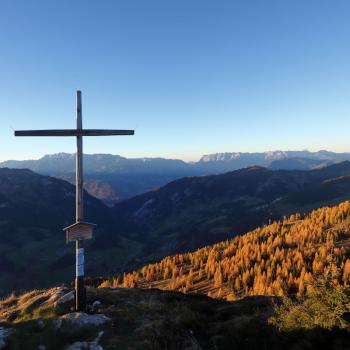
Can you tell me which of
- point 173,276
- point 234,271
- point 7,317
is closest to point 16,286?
point 173,276

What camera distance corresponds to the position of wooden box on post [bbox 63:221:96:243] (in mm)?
18281

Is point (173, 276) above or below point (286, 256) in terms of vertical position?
below

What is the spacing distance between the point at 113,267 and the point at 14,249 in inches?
2177

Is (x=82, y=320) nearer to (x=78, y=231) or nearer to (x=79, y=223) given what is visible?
(x=78, y=231)

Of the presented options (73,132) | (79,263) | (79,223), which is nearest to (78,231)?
(79,223)

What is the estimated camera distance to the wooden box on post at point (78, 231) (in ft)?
60.0

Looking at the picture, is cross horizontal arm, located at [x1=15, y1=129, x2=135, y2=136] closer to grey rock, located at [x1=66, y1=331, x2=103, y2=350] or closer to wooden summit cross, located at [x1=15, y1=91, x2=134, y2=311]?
wooden summit cross, located at [x1=15, y1=91, x2=134, y2=311]

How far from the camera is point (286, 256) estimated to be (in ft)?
150

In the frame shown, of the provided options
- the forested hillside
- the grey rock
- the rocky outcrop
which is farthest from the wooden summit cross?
the forested hillside

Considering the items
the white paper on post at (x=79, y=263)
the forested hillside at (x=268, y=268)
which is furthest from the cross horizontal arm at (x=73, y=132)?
the forested hillside at (x=268, y=268)

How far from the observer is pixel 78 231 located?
18.5 metres

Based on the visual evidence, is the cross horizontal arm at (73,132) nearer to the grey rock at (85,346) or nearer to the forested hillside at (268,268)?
the grey rock at (85,346)

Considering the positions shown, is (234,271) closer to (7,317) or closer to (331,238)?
(331,238)

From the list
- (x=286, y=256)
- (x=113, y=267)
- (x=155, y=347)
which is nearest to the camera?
(x=155, y=347)
